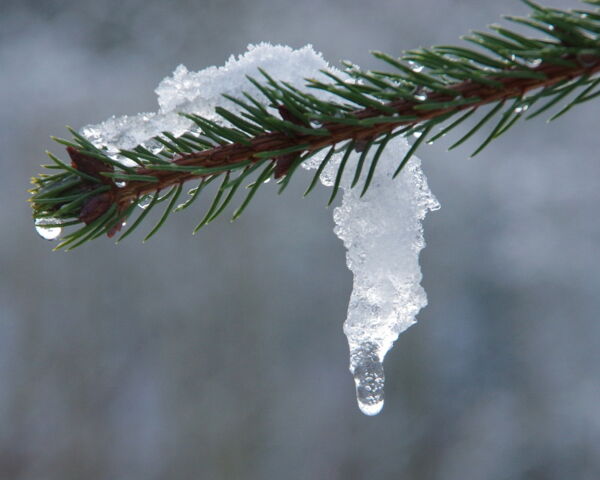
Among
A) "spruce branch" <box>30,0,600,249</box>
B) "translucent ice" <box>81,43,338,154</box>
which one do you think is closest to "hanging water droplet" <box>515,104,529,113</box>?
"spruce branch" <box>30,0,600,249</box>

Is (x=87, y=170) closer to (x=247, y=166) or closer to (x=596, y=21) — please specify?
(x=247, y=166)

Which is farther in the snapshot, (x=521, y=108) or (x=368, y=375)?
(x=368, y=375)

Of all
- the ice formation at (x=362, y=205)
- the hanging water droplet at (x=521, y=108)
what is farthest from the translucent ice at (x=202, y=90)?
the hanging water droplet at (x=521, y=108)

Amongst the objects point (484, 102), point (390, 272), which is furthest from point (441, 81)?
point (390, 272)

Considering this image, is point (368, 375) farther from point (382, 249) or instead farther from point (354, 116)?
point (354, 116)

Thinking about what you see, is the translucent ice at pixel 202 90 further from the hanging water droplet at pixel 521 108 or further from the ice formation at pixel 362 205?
the hanging water droplet at pixel 521 108

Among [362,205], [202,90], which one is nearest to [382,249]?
[362,205]
